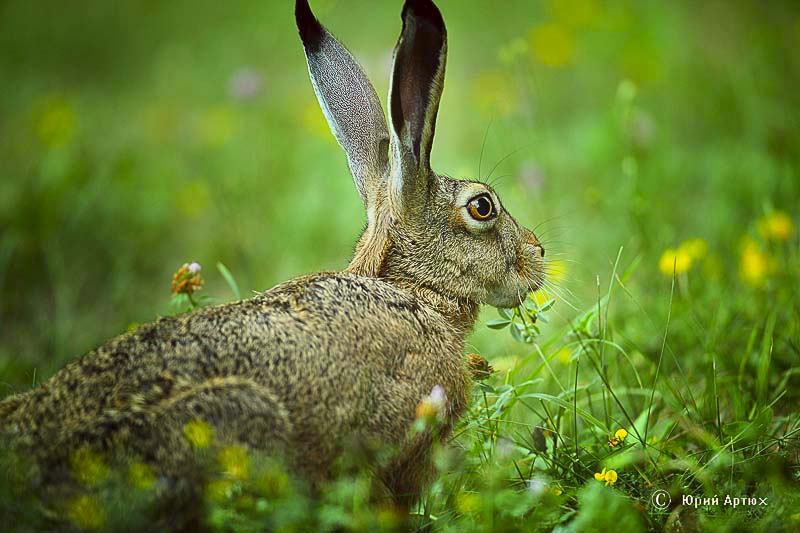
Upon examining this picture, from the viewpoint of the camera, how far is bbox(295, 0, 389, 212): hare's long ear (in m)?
5.16

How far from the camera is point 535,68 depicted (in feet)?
34.6

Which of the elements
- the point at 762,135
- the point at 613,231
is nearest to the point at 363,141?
the point at 613,231

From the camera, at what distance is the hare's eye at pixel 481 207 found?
4.81m

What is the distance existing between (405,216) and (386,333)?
2.76 feet

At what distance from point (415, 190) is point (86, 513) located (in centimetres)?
221

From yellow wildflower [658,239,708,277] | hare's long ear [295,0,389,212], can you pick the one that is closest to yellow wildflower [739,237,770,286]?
yellow wildflower [658,239,708,277]

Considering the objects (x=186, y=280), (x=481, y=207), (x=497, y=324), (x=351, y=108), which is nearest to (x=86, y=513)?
(x=186, y=280)

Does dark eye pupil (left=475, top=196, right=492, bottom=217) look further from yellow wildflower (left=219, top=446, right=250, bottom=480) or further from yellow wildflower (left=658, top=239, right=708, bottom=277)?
yellow wildflower (left=219, top=446, right=250, bottom=480)

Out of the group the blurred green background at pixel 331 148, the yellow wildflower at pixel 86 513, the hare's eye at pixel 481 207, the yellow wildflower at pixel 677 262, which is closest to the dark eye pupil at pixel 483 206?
the hare's eye at pixel 481 207

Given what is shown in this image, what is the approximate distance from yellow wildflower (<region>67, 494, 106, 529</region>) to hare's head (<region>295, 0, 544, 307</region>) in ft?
6.19

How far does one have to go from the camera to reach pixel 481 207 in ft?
15.9

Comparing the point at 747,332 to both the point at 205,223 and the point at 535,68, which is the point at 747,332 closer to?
the point at 205,223

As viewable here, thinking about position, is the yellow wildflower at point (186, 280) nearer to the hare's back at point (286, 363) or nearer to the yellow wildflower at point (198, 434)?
the hare's back at point (286, 363)

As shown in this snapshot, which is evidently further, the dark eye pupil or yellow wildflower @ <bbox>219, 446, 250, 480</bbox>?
the dark eye pupil
